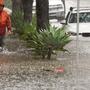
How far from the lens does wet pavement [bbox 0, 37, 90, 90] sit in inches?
456

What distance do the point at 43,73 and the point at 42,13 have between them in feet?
19.4

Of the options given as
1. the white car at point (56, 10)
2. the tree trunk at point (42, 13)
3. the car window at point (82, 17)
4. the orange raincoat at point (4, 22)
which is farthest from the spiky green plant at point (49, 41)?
the white car at point (56, 10)

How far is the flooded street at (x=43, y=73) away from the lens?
11.6 meters

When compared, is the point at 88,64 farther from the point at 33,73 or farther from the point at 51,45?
the point at 33,73

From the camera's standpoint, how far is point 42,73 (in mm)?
13383

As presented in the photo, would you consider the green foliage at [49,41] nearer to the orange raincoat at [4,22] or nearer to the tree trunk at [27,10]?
the orange raincoat at [4,22]

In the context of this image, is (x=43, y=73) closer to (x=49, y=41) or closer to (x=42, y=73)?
(x=42, y=73)

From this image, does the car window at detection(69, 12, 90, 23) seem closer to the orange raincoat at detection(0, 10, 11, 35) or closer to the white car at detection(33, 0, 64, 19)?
the orange raincoat at detection(0, 10, 11, 35)

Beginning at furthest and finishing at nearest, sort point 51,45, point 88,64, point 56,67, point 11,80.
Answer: point 51,45, point 88,64, point 56,67, point 11,80

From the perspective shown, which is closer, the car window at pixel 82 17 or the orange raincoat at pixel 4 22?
the orange raincoat at pixel 4 22

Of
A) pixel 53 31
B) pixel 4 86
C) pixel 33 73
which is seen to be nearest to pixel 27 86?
pixel 4 86

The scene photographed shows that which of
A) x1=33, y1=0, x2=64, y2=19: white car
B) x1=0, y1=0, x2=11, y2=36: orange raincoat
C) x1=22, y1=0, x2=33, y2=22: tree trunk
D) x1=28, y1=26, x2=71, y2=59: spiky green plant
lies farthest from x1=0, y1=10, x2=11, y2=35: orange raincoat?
x1=33, y1=0, x2=64, y2=19: white car

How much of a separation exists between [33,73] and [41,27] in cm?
576

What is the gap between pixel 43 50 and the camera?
54.2 feet
